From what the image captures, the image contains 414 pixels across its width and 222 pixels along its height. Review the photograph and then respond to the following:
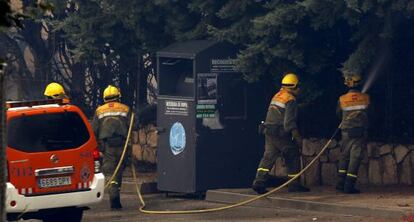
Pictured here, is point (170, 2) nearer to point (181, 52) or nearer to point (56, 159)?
point (181, 52)

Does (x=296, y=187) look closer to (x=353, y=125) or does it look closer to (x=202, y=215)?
(x=353, y=125)

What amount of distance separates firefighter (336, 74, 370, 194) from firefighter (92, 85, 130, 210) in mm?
3162

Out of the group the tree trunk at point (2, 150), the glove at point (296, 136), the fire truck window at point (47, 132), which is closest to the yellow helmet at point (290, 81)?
the glove at point (296, 136)

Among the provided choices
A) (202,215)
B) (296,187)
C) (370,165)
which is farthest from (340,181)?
(202,215)

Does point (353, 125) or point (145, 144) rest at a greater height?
point (353, 125)

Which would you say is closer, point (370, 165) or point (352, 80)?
point (352, 80)

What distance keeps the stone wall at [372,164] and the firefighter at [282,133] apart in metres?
0.96

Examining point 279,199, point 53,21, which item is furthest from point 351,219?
point 53,21

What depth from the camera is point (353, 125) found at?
16.1 metres

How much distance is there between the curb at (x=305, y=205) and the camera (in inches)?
557

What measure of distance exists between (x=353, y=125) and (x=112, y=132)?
3.45m

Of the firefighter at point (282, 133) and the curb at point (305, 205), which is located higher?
the firefighter at point (282, 133)

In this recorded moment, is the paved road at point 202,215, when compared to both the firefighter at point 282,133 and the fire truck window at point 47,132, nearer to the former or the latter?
the firefighter at point 282,133

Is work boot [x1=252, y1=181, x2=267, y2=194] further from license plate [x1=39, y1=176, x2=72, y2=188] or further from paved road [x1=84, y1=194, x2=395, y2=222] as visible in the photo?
license plate [x1=39, y1=176, x2=72, y2=188]
